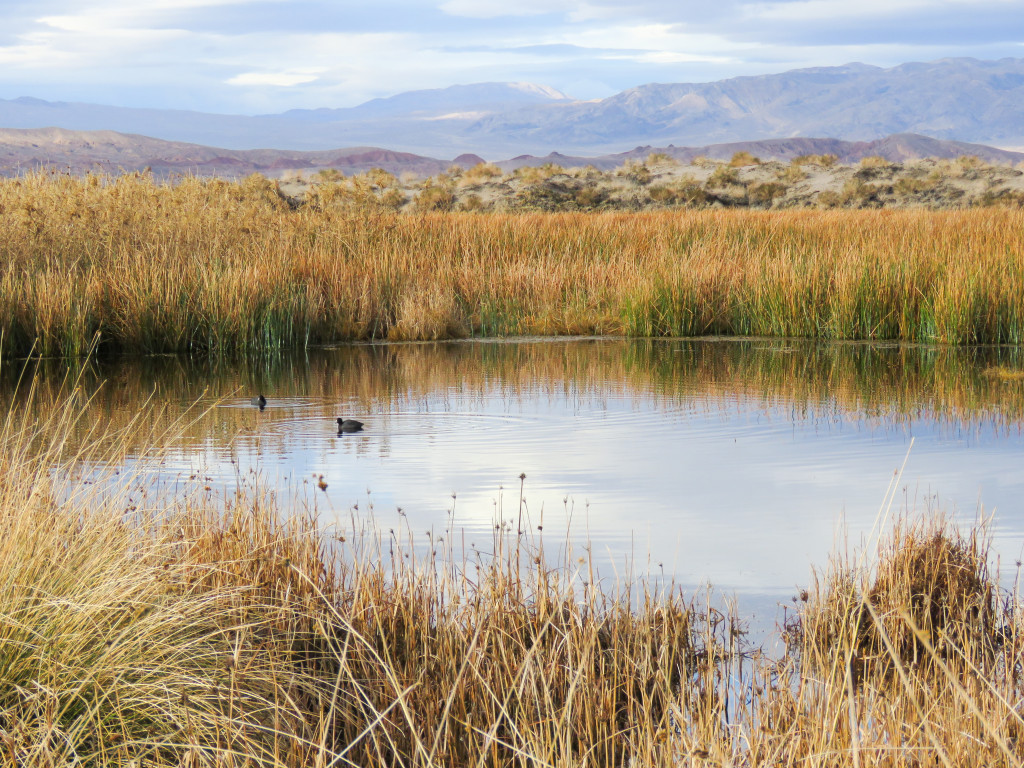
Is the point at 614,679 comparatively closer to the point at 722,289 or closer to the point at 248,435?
the point at 248,435

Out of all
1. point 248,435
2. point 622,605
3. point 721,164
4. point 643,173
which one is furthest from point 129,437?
point 721,164

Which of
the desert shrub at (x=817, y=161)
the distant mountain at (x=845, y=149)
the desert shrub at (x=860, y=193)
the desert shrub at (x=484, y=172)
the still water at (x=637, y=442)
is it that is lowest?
the still water at (x=637, y=442)

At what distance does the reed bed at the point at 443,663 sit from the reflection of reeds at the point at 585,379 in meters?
3.33

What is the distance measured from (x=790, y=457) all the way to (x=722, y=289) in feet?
20.8

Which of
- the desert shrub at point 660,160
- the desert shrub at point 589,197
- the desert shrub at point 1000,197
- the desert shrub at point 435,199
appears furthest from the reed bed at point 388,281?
the desert shrub at point 660,160

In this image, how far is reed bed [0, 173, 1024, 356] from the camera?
1060cm

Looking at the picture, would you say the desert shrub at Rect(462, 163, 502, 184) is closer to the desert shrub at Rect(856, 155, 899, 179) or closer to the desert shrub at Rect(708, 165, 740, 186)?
the desert shrub at Rect(708, 165, 740, 186)

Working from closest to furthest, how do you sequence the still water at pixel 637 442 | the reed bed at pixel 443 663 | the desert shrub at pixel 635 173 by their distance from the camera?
the reed bed at pixel 443 663 < the still water at pixel 637 442 < the desert shrub at pixel 635 173

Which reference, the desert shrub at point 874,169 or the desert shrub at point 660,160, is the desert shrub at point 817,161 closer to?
the desert shrub at point 874,169

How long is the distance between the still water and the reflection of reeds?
0.12 ft

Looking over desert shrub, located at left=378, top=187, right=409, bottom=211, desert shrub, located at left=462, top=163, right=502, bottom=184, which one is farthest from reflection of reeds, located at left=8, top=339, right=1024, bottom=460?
desert shrub, located at left=462, top=163, right=502, bottom=184

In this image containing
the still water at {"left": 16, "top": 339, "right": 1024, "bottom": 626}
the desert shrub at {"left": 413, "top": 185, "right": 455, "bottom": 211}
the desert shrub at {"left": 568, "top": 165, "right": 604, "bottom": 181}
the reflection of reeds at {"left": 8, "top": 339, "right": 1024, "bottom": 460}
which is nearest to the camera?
the still water at {"left": 16, "top": 339, "right": 1024, "bottom": 626}

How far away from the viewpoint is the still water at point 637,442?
466cm

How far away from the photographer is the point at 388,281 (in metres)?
12.7
